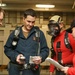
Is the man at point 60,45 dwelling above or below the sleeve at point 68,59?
above

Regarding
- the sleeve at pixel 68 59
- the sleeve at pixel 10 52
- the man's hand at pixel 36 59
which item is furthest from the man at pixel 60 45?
the sleeve at pixel 10 52

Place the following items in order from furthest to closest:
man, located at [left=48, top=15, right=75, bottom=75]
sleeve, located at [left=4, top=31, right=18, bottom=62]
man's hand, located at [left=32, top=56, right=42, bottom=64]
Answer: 1. man, located at [left=48, top=15, right=75, bottom=75]
2. sleeve, located at [left=4, top=31, right=18, bottom=62]
3. man's hand, located at [left=32, top=56, right=42, bottom=64]

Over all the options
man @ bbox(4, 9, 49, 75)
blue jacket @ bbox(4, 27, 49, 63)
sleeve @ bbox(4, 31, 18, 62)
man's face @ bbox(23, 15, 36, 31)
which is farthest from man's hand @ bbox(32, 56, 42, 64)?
man's face @ bbox(23, 15, 36, 31)

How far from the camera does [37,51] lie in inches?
123

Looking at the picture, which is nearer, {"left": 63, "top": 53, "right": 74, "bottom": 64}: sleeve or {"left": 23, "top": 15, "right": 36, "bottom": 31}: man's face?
{"left": 23, "top": 15, "right": 36, "bottom": 31}: man's face

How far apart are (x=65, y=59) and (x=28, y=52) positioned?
0.59 meters

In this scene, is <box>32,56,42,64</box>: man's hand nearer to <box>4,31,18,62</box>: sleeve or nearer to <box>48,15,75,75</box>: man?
<box>4,31,18,62</box>: sleeve

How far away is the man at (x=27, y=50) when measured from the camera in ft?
10.2

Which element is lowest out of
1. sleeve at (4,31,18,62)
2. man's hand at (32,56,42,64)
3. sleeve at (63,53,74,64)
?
sleeve at (63,53,74,64)

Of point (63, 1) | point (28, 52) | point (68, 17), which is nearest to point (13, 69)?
point (28, 52)

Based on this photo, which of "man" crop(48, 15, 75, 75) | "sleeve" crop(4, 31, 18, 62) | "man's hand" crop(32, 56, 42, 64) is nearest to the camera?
"man's hand" crop(32, 56, 42, 64)

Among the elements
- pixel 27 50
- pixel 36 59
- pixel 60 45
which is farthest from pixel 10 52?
pixel 60 45

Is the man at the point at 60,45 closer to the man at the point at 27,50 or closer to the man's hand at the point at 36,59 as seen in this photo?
the man at the point at 27,50

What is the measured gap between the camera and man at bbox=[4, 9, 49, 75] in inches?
122
